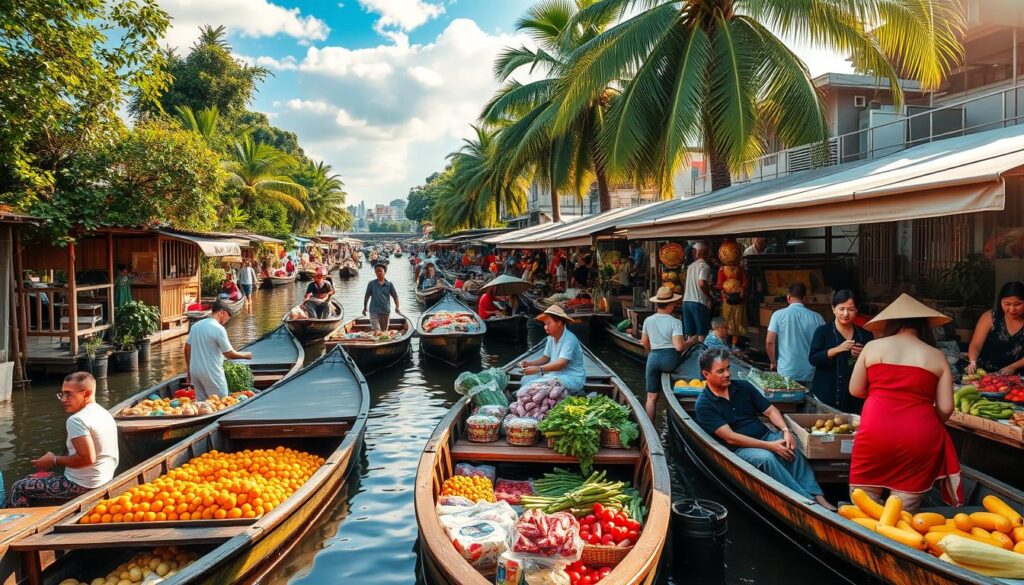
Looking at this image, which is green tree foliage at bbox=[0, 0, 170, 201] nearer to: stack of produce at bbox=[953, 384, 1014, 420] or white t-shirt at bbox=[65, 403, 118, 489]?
white t-shirt at bbox=[65, 403, 118, 489]

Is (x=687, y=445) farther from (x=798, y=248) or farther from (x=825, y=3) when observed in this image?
(x=798, y=248)

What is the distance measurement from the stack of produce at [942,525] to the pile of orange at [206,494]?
14.2ft

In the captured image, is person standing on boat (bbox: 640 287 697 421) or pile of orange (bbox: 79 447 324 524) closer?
pile of orange (bbox: 79 447 324 524)

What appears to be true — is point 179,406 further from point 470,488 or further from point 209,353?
point 470,488

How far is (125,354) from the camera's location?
1274 centimetres

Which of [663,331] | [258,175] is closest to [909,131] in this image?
[663,331]

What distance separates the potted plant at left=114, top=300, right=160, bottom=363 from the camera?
43.2 ft

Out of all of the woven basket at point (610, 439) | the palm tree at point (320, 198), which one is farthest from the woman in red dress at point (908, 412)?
the palm tree at point (320, 198)

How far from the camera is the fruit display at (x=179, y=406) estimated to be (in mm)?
7270

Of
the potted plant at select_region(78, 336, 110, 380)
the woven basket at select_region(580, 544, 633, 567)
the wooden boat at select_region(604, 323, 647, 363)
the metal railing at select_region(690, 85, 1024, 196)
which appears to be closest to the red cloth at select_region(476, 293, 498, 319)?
the wooden boat at select_region(604, 323, 647, 363)

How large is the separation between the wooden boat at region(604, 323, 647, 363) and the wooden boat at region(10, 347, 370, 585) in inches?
263

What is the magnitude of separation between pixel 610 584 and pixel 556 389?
325cm

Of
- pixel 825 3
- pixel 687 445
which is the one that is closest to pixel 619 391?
pixel 687 445

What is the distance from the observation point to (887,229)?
573 inches
